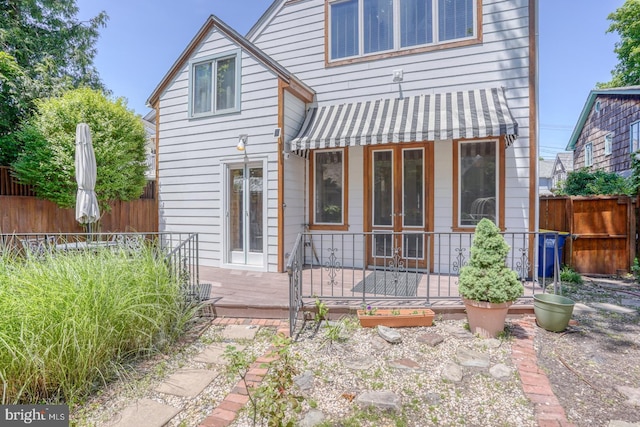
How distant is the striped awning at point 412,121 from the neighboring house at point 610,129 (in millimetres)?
9560

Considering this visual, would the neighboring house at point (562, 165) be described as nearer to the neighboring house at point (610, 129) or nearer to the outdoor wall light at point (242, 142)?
the neighboring house at point (610, 129)

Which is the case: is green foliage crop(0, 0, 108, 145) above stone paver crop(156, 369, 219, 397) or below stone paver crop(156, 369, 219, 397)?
above

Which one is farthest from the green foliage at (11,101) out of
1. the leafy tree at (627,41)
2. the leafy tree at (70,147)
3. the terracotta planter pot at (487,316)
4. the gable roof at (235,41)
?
the leafy tree at (627,41)

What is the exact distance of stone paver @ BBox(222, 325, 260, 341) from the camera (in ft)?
14.2

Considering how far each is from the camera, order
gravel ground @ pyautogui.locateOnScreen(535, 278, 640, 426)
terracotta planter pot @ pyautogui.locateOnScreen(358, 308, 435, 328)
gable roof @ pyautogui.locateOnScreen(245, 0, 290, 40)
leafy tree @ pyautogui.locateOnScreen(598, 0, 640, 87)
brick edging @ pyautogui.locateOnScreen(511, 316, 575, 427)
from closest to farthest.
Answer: brick edging @ pyautogui.locateOnScreen(511, 316, 575, 427), gravel ground @ pyautogui.locateOnScreen(535, 278, 640, 426), terracotta planter pot @ pyautogui.locateOnScreen(358, 308, 435, 328), gable roof @ pyautogui.locateOnScreen(245, 0, 290, 40), leafy tree @ pyautogui.locateOnScreen(598, 0, 640, 87)

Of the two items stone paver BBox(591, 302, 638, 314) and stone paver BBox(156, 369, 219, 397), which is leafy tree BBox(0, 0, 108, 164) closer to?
stone paver BBox(156, 369, 219, 397)

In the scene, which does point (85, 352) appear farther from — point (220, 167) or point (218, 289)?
point (220, 167)

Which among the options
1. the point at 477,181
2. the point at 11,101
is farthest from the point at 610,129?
the point at 11,101

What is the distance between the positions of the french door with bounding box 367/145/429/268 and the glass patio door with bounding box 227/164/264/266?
2.62 metres

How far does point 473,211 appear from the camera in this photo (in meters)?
6.98

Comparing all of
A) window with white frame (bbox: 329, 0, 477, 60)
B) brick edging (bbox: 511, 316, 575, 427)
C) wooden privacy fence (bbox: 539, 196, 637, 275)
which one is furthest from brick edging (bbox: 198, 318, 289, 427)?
wooden privacy fence (bbox: 539, 196, 637, 275)

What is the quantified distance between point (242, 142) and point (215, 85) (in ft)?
5.96

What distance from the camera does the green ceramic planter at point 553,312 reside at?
14.0 feet

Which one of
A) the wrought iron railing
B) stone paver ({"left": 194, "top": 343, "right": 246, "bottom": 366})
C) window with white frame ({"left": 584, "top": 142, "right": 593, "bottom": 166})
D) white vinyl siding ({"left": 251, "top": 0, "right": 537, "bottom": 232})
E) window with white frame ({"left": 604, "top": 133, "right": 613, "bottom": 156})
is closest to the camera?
stone paver ({"left": 194, "top": 343, "right": 246, "bottom": 366})
